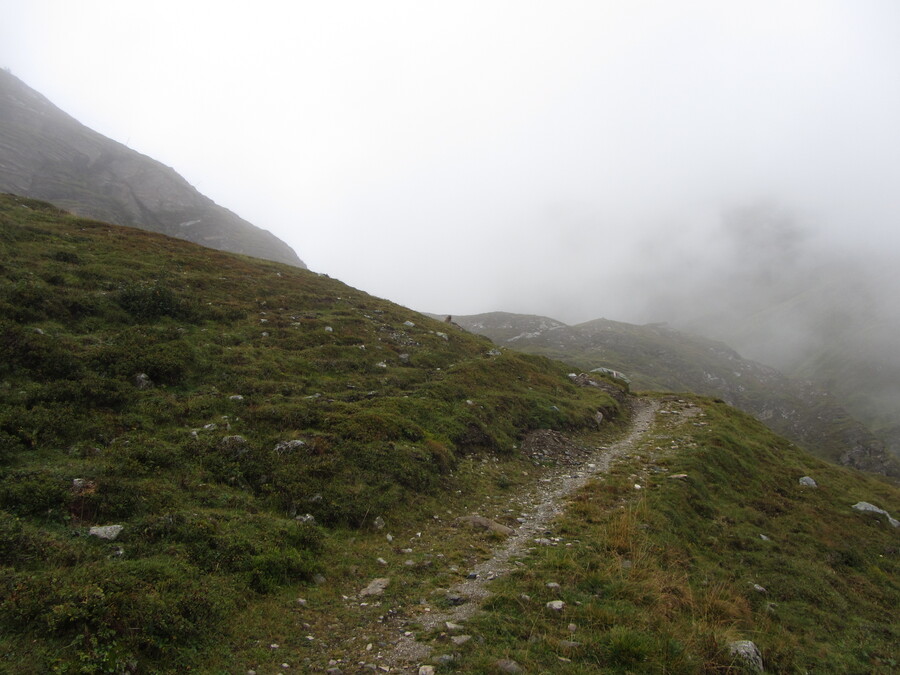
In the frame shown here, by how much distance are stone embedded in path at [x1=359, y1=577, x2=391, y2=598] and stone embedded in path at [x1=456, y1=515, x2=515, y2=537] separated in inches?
160

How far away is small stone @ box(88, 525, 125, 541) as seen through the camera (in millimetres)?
8820

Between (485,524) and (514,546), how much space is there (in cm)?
145

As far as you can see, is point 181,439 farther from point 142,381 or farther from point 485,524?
point 485,524

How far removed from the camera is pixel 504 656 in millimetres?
7516

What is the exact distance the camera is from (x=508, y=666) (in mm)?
7176

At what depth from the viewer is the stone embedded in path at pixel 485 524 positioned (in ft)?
43.7

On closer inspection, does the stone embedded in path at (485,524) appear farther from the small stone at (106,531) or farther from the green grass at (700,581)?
the small stone at (106,531)

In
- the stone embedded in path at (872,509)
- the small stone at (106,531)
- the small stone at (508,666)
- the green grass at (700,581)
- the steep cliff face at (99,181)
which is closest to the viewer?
the small stone at (508,666)

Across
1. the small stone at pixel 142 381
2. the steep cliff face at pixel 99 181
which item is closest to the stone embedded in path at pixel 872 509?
the small stone at pixel 142 381

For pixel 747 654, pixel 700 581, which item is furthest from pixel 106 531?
pixel 700 581

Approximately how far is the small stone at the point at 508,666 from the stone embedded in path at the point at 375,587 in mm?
3411

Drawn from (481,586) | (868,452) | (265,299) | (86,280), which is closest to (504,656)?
(481,586)

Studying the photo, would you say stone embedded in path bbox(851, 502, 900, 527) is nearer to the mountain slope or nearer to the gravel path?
the mountain slope

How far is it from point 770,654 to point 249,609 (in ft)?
36.6
